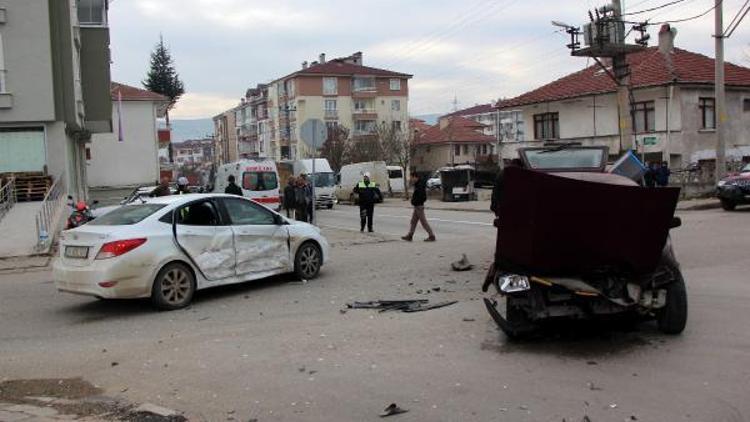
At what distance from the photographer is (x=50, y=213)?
18.8 metres

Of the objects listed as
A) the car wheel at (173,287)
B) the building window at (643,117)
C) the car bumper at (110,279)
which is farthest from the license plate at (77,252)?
the building window at (643,117)

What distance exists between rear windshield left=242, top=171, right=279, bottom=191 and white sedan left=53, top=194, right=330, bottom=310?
63.6 ft

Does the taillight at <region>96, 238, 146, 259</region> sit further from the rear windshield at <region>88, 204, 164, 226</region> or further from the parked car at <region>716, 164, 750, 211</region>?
the parked car at <region>716, 164, 750, 211</region>

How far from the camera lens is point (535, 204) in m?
6.44

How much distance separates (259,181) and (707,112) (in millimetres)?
25695

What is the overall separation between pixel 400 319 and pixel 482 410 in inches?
126

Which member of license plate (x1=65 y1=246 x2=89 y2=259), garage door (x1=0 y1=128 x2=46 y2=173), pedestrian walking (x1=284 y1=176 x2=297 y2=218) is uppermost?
garage door (x1=0 y1=128 x2=46 y2=173)

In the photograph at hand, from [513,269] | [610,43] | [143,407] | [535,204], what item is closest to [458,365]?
[513,269]

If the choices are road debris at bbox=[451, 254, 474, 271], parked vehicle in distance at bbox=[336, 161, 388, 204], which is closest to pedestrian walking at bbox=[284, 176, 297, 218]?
road debris at bbox=[451, 254, 474, 271]

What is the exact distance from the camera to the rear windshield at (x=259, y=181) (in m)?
30.1

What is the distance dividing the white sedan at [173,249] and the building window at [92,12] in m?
21.9

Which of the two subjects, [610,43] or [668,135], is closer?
[610,43]

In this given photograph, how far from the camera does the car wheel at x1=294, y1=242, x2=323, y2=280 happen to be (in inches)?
446

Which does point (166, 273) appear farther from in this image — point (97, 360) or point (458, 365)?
point (458, 365)
